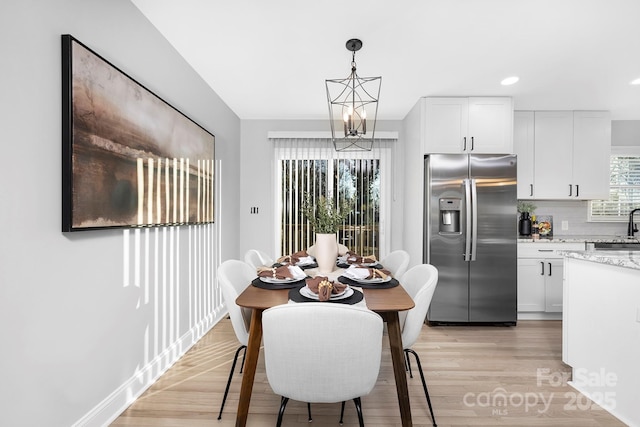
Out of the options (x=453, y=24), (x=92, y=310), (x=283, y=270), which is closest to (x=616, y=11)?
(x=453, y=24)

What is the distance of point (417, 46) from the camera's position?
100 inches

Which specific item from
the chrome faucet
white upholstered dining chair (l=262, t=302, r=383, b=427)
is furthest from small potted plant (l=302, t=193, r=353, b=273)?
the chrome faucet

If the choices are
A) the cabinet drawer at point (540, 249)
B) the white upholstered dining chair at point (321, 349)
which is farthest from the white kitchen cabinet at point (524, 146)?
the white upholstered dining chair at point (321, 349)

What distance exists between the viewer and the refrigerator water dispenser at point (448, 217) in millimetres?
3596

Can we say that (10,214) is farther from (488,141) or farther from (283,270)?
(488,141)

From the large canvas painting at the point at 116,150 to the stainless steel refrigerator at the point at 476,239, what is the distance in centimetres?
257

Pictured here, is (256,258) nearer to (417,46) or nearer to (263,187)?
(263,187)

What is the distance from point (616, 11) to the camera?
2.10 m

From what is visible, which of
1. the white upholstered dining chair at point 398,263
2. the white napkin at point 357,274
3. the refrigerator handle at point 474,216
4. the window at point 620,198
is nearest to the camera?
the white napkin at point 357,274

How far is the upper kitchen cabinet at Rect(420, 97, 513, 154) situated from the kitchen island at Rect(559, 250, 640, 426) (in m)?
1.65

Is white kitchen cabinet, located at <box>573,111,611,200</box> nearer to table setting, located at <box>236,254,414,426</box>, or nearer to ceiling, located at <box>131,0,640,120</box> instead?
ceiling, located at <box>131,0,640,120</box>

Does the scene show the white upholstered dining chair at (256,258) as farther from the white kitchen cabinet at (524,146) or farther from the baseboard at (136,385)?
the white kitchen cabinet at (524,146)

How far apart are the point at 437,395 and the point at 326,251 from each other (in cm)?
121

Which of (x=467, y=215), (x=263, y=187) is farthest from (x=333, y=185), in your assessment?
(x=467, y=215)
